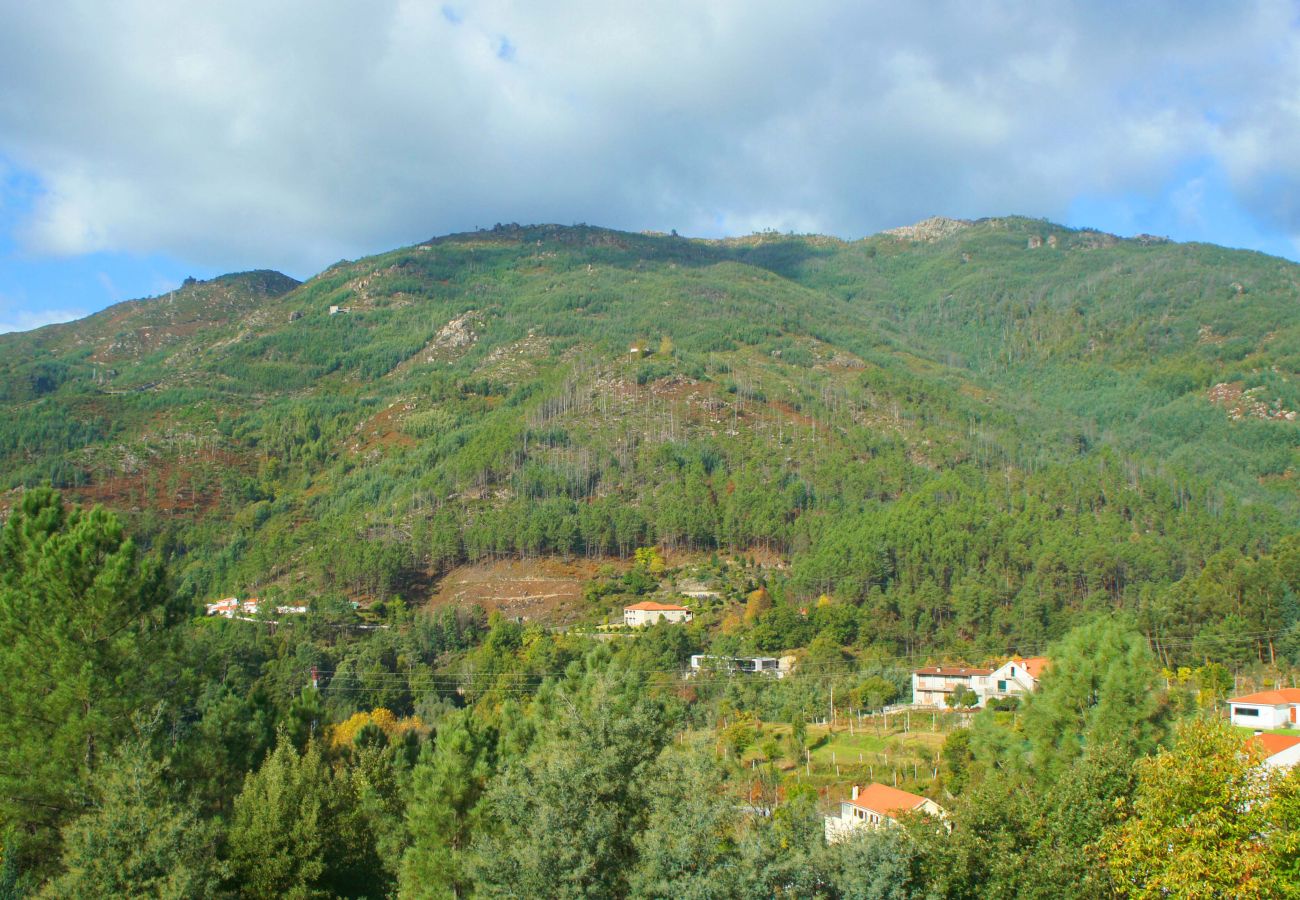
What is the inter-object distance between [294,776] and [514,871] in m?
9.39

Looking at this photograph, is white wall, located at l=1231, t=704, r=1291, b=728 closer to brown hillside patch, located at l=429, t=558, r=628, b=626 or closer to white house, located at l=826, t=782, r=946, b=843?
white house, located at l=826, t=782, r=946, b=843

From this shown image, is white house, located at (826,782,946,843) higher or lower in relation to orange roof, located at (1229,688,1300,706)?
lower

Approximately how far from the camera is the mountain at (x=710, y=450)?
8712 centimetres

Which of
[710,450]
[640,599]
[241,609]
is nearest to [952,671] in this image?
[640,599]

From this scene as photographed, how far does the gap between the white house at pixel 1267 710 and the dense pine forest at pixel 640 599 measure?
3070 millimetres

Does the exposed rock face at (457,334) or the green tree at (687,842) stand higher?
the exposed rock face at (457,334)

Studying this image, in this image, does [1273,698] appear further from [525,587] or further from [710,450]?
[710,450]

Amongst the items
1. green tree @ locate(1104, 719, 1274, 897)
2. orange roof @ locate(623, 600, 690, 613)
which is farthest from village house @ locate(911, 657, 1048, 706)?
green tree @ locate(1104, 719, 1274, 897)

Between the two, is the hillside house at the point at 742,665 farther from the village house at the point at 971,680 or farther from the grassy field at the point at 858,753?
the grassy field at the point at 858,753

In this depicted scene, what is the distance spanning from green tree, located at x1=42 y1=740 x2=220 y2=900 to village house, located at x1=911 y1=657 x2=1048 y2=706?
4987 centimetres

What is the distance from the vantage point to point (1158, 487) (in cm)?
10094

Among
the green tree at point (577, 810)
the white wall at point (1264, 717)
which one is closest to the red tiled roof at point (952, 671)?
the white wall at point (1264, 717)

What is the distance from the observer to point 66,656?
70.5ft

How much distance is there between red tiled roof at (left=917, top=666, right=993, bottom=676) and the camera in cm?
6204
